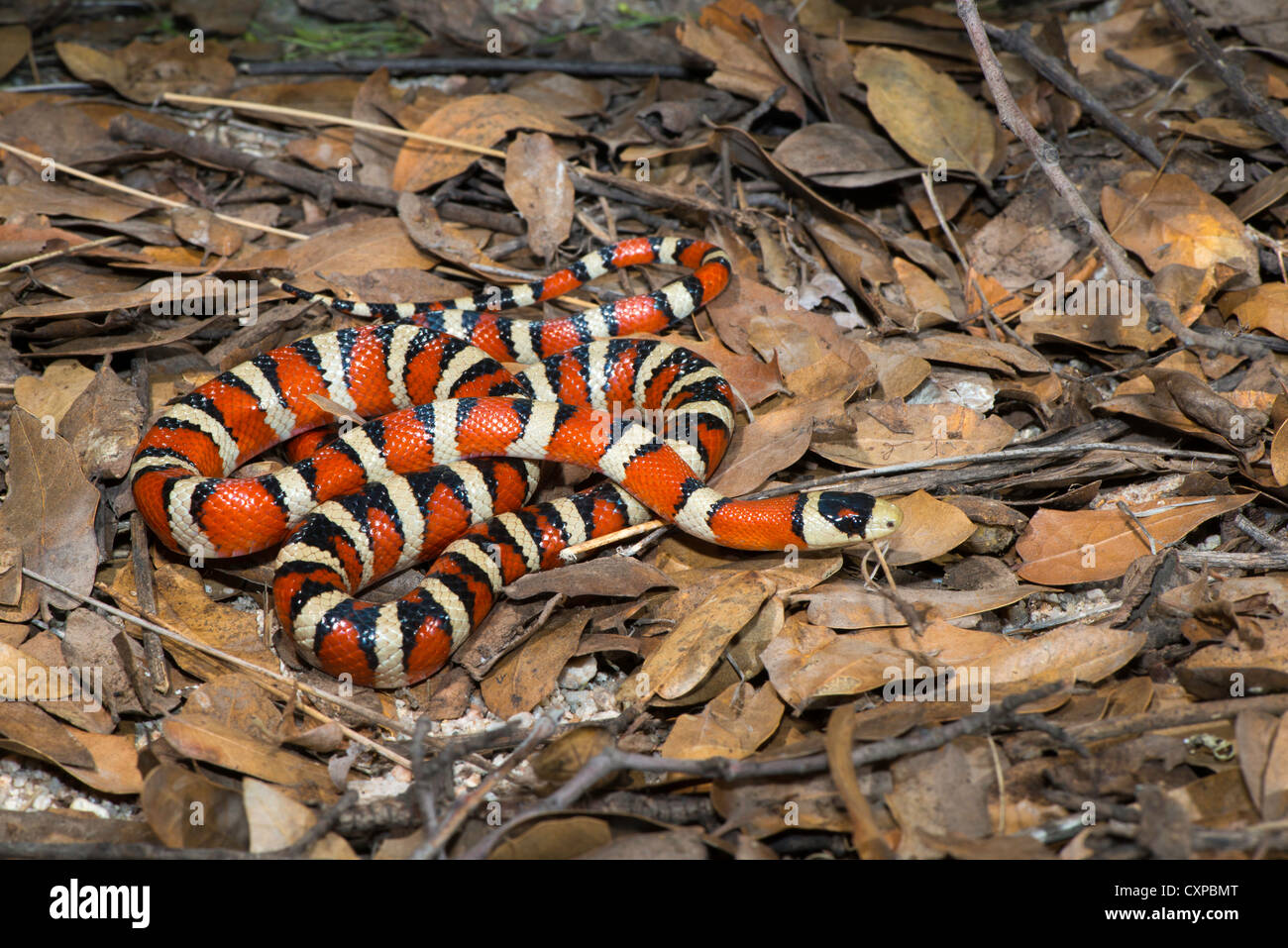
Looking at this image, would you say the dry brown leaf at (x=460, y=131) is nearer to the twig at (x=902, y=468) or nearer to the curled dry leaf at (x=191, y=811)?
the twig at (x=902, y=468)

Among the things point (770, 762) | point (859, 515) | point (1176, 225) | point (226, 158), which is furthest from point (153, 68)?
point (1176, 225)

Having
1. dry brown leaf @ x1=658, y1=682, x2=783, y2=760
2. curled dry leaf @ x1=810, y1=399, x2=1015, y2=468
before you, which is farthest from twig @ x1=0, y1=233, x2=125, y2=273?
dry brown leaf @ x1=658, y1=682, x2=783, y2=760

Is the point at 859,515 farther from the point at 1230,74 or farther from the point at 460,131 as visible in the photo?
the point at 460,131

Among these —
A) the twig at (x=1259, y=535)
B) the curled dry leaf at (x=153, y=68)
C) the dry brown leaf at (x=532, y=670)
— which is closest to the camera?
the twig at (x=1259, y=535)

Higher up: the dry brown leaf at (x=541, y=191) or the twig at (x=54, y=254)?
the dry brown leaf at (x=541, y=191)

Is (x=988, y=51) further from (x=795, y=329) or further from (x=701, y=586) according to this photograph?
(x=701, y=586)

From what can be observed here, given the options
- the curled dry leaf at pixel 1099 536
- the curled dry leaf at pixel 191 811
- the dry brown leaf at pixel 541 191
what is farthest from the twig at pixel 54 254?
the curled dry leaf at pixel 1099 536

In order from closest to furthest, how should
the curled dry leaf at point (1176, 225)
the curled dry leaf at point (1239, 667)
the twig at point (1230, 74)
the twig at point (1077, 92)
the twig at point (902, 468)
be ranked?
1. the curled dry leaf at point (1239, 667)
2. the twig at point (902, 468)
3. the curled dry leaf at point (1176, 225)
4. the twig at point (1230, 74)
5. the twig at point (1077, 92)

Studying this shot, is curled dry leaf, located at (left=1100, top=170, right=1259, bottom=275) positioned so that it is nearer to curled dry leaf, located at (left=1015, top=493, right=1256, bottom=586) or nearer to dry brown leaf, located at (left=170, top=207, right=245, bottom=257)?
curled dry leaf, located at (left=1015, top=493, right=1256, bottom=586)

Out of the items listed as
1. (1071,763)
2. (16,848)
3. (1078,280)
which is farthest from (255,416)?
(1078,280)
